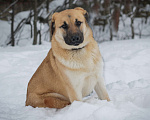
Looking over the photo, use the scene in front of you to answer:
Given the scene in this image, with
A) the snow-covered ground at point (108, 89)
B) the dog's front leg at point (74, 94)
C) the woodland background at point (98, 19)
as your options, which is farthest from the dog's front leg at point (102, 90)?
the woodland background at point (98, 19)

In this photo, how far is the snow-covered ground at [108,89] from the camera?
1.95 meters

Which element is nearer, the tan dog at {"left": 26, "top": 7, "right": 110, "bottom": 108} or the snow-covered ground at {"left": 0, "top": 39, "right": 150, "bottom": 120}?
the snow-covered ground at {"left": 0, "top": 39, "right": 150, "bottom": 120}

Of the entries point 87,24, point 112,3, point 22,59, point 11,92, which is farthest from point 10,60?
point 112,3

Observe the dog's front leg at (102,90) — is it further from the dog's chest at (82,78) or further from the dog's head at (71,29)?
the dog's head at (71,29)

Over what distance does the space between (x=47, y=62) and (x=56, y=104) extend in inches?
26.4

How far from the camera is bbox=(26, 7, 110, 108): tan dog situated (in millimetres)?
2486

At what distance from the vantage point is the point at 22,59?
242 inches

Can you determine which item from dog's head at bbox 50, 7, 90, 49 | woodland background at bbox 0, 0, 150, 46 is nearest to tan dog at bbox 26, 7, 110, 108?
dog's head at bbox 50, 7, 90, 49

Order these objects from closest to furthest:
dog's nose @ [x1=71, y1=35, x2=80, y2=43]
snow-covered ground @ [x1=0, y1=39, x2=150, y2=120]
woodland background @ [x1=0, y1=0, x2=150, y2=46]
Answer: snow-covered ground @ [x1=0, y1=39, x2=150, y2=120], dog's nose @ [x1=71, y1=35, x2=80, y2=43], woodland background @ [x1=0, y1=0, x2=150, y2=46]

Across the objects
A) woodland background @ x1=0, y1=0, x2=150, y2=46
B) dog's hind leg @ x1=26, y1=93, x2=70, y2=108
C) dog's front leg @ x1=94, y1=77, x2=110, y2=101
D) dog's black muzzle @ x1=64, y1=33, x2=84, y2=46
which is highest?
woodland background @ x1=0, y1=0, x2=150, y2=46

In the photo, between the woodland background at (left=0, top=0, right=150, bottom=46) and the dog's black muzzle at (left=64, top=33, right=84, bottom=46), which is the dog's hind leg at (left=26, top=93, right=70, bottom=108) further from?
the woodland background at (left=0, top=0, right=150, bottom=46)

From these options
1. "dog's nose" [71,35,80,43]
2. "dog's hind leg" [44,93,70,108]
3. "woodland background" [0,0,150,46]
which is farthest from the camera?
"woodland background" [0,0,150,46]

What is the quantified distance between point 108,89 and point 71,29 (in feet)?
5.88

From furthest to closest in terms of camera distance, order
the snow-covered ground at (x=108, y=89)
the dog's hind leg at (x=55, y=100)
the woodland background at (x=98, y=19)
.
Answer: the woodland background at (x=98, y=19) < the dog's hind leg at (x=55, y=100) < the snow-covered ground at (x=108, y=89)
